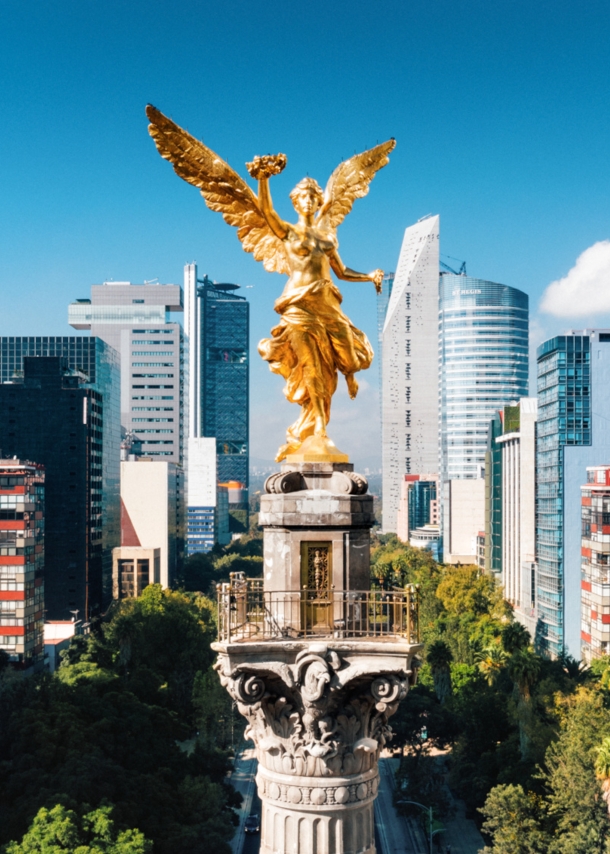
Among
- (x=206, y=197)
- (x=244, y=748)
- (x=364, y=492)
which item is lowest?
(x=244, y=748)

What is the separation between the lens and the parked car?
63031 millimetres

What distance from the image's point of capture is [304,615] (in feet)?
65.6

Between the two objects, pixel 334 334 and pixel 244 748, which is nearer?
pixel 334 334

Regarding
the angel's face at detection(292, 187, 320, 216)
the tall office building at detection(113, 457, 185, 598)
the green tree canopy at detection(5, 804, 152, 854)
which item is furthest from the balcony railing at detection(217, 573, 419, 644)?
the tall office building at detection(113, 457, 185, 598)

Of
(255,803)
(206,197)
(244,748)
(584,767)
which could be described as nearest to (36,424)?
(244,748)

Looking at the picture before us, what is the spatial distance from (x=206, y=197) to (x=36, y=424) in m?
97.1

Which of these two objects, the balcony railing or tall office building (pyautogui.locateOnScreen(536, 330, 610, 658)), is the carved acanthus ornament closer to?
the balcony railing

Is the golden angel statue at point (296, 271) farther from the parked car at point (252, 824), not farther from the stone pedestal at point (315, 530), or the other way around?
the parked car at point (252, 824)

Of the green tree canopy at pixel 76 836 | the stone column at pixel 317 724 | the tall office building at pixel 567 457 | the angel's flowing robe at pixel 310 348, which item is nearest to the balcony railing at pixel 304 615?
the stone column at pixel 317 724

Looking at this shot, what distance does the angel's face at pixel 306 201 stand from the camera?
71.9ft

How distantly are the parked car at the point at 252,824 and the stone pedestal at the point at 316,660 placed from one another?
46.9 m

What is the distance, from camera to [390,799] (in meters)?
70.9

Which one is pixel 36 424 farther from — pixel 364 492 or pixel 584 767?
pixel 364 492

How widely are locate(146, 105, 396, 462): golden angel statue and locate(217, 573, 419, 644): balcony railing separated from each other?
3.02 meters
